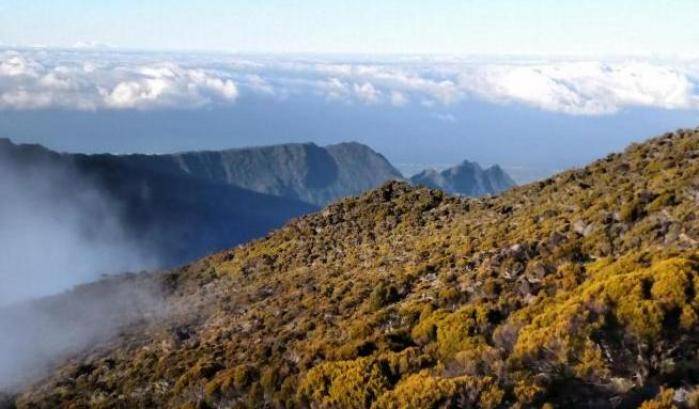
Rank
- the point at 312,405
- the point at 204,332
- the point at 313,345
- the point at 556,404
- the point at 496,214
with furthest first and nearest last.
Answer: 1. the point at 496,214
2. the point at 204,332
3. the point at 313,345
4. the point at 312,405
5. the point at 556,404

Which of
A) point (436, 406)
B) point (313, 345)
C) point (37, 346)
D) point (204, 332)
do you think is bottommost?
point (37, 346)

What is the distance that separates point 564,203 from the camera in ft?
115

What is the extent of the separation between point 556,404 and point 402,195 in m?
41.3

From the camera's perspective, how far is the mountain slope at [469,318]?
16922 mm

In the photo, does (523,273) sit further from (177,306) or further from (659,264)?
(177,306)

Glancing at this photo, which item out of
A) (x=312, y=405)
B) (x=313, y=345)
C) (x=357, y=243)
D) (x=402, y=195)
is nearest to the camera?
(x=312, y=405)

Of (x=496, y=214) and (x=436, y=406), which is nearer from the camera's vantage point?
(x=436, y=406)

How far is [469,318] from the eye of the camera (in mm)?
21234

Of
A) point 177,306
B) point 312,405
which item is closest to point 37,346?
point 177,306

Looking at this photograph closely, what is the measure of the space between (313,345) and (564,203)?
15943 millimetres

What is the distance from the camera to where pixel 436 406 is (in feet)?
54.3

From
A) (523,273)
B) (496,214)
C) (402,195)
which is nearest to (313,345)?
(523,273)

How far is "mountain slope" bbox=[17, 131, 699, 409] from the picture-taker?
16922mm

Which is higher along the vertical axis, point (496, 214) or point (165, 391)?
point (496, 214)
